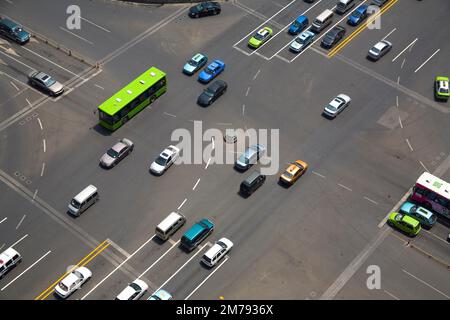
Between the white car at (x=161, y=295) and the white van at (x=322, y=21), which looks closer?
the white car at (x=161, y=295)

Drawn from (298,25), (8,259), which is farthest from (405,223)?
(8,259)

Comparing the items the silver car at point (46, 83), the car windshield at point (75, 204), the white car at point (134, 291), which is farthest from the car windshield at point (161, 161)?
the silver car at point (46, 83)

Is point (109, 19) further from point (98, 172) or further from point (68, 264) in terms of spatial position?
point (68, 264)

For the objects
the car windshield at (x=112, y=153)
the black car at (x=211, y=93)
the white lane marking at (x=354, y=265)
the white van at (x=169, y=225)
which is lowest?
the white lane marking at (x=354, y=265)

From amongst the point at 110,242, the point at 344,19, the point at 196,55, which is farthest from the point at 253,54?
the point at 110,242

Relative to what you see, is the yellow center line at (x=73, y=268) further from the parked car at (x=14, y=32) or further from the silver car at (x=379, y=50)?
the silver car at (x=379, y=50)

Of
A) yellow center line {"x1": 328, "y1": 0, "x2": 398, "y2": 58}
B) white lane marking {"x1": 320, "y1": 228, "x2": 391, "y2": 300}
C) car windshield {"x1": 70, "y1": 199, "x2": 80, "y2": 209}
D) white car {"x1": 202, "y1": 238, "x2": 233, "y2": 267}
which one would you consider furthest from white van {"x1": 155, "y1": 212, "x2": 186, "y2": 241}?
yellow center line {"x1": 328, "y1": 0, "x2": 398, "y2": 58}
